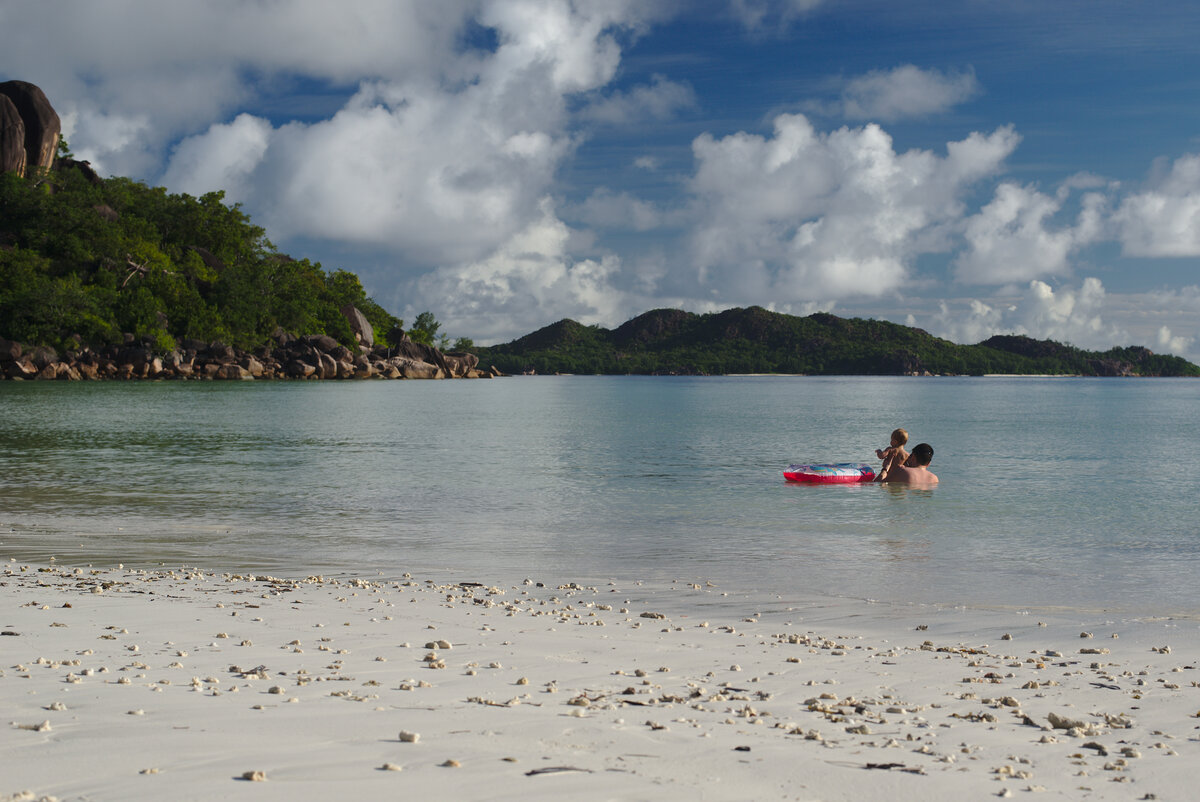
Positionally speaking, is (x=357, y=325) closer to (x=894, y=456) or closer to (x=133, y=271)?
(x=133, y=271)

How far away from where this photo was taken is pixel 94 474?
23953 millimetres

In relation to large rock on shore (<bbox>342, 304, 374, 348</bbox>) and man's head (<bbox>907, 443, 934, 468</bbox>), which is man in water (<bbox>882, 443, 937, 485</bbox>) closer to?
man's head (<bbox>907, 443, 934, 468</bbox>)

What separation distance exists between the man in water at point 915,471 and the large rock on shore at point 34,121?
383 ft

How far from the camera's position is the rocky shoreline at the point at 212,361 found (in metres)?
94.2

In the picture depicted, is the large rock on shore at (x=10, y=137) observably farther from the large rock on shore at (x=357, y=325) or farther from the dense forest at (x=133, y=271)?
the large rock on shore at (x=357, y=325)

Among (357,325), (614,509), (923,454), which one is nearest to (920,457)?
(923,454)

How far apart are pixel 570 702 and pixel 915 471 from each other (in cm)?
2066

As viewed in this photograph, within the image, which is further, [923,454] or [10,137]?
[10,137]

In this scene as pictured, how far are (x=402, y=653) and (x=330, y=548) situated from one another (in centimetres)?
760

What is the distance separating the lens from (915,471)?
2455cm

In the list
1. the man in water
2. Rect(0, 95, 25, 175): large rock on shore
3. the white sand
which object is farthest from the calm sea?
Rect(0, 95, 25, 175): large rock on shore

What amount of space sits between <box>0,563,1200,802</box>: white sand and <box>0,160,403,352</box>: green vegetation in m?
104

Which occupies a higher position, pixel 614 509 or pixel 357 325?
pixel 357 325

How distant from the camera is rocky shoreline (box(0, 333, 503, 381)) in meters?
A: 94.2
